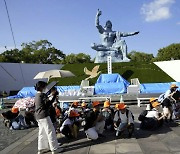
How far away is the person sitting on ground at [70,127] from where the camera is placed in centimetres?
629

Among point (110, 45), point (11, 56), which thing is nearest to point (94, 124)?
point (110, 45)

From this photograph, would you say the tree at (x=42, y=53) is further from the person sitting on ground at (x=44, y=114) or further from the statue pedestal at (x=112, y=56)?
the person sitting on ground at (x=44, y=114)

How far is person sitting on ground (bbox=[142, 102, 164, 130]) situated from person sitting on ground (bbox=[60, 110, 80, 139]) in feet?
6.52

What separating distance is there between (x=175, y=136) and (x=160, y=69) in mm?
23639

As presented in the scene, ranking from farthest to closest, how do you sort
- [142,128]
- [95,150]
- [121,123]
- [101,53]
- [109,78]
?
[101,53]
[109,78]
[142,128]
[121,123]
[95,150]

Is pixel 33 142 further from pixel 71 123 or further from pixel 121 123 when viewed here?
pixel 121 123

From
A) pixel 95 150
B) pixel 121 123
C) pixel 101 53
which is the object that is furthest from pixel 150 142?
pixel 101 53

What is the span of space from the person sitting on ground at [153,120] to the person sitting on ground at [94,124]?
1.42 m

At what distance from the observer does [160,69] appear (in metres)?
28.9

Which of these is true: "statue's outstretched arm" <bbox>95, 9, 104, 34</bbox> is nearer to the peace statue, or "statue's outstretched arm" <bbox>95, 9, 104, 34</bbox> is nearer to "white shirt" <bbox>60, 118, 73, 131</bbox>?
the peace statue

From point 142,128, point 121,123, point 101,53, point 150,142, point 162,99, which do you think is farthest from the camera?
point 101,53

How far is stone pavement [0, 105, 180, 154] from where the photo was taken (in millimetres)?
5011

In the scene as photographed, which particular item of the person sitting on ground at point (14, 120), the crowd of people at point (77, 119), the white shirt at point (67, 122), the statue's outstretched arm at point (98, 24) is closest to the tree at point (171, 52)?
the statue's outstretched arm at point (98, 24)

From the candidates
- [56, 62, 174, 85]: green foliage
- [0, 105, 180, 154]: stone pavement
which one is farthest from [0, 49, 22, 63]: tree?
[0, 105, 180, 154]: stone pavement
